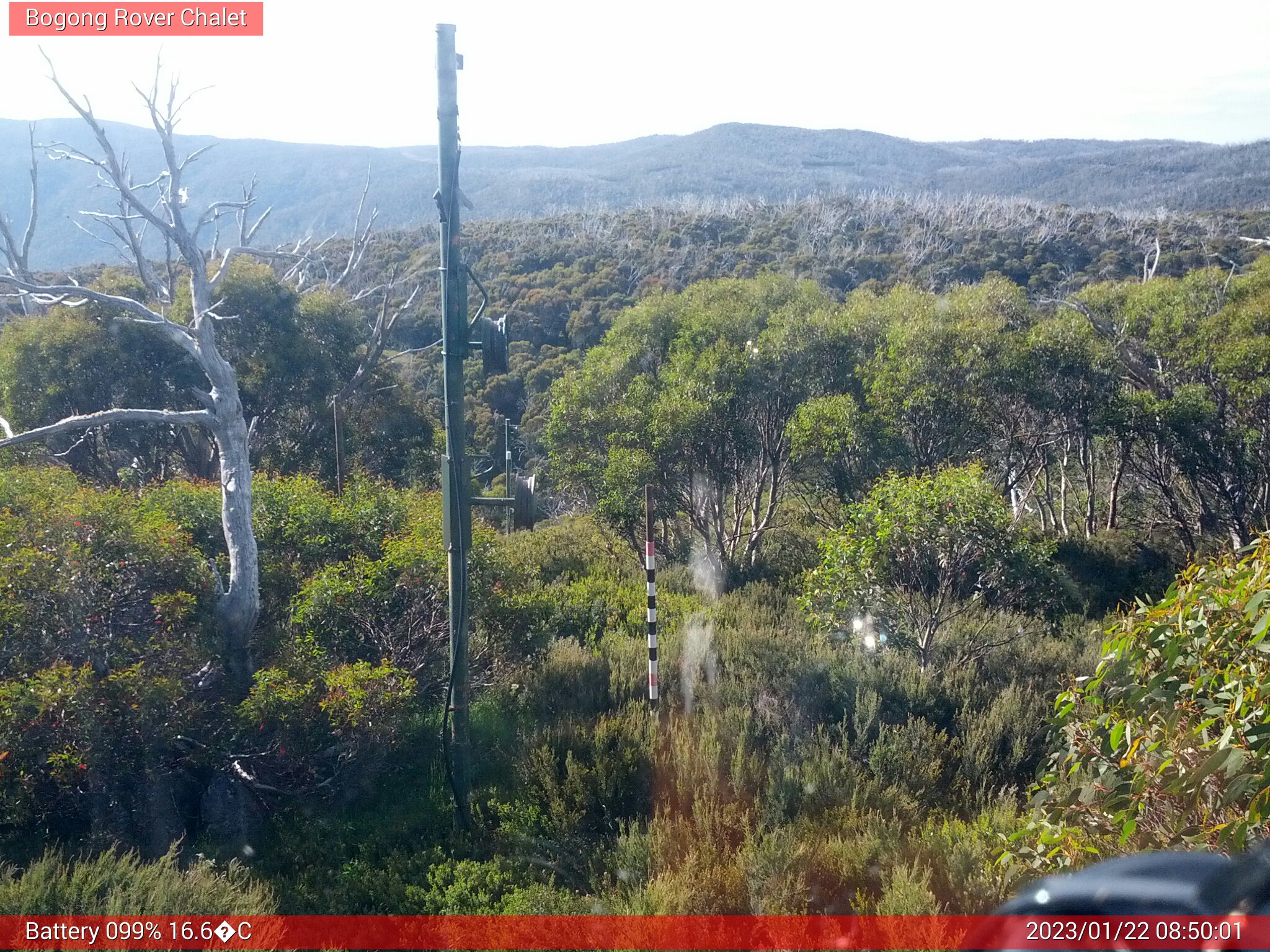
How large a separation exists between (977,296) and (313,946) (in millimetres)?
12852

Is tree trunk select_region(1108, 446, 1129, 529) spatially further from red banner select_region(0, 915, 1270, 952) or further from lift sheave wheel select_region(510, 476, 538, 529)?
red banner select_region(0, 915, 1270, 952)

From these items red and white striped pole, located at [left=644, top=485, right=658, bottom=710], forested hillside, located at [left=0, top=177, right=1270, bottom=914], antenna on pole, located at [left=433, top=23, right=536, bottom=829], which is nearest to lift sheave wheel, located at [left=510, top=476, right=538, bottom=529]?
antenna on pole, located at [left=433, top=23, right=536, bottom=829]

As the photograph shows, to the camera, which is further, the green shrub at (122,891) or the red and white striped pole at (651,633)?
the red and white striped pole at (651,633)

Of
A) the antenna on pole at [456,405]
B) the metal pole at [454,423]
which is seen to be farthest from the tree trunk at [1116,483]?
the metal pole at [454,423]

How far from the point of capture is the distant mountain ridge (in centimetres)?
4984

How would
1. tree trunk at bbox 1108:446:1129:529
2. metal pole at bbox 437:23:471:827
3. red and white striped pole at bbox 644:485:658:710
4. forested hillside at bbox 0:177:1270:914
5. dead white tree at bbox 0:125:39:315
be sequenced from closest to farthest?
forested hillside at bbox 0:177:1270:914 < metal pole at bbox 437:23:471:827 < red and white striped pole at bbox 644:485:658:710 < dead white tree at bbox 0:125:39:315 < tree trunk at bbox 1108:446:1129:529

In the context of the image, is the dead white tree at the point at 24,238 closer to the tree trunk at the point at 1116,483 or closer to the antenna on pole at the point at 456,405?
the antenna on pole at the point at 456,405

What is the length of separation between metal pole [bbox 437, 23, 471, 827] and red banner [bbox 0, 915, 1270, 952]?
44.7 inches

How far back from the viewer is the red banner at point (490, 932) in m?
3.64

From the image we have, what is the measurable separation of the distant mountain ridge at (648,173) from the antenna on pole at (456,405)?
115ft

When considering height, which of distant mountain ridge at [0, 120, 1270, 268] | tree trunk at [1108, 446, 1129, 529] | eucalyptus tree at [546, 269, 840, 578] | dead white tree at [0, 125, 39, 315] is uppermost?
distant mountain ridge at [0, 120, 1270, 268]

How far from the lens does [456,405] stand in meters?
5.61

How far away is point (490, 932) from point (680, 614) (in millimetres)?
5127

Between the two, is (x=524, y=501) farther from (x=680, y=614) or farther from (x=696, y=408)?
(x=696, y=408)
